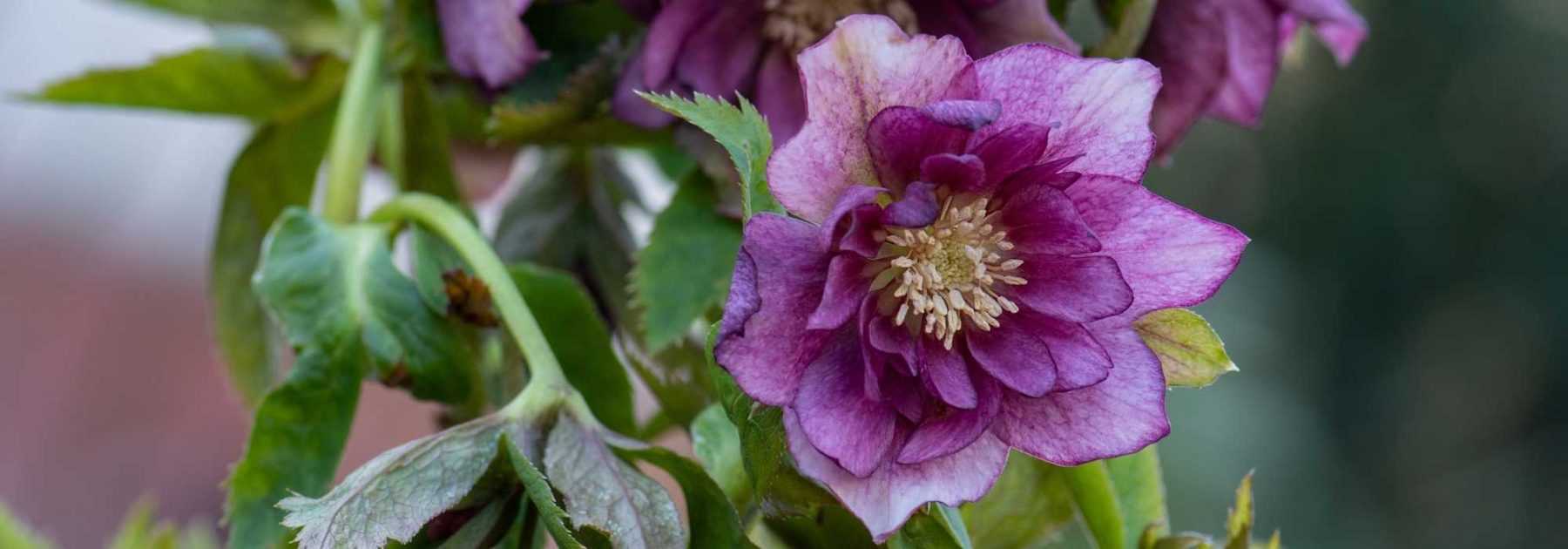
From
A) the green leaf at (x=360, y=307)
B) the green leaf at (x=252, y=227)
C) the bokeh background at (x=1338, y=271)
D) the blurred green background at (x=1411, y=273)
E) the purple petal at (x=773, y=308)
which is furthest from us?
the blurred green background at (x=1411, y=273)

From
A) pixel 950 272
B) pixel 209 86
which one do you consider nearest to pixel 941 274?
pixel 950 272

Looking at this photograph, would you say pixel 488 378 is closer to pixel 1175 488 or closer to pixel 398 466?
pixel 398 466

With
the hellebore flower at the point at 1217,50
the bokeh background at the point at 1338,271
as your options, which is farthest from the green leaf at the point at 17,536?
the bokeh background at the point at 1338,271

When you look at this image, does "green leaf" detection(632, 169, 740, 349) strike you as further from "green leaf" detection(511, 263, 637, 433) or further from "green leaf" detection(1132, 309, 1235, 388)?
"green leaf" detection(1132, 309, 1235, 388)

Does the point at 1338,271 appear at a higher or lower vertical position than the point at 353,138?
lower

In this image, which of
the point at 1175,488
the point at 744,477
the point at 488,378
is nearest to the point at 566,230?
the point at 488,378

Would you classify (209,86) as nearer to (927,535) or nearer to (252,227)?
(252,227)

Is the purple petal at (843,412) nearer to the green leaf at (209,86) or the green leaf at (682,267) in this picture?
the green leaf at (682,267)

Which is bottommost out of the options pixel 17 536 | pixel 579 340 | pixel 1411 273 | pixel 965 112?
pixel 1411 273
